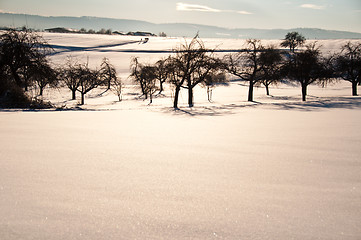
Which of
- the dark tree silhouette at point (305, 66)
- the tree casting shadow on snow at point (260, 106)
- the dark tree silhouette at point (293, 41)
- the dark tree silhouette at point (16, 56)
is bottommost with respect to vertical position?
the tree casting shadow on snow at point (260, 106)

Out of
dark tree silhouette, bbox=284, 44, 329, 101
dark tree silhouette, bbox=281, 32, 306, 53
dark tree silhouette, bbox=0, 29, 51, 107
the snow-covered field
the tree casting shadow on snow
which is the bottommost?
the snow-covered field

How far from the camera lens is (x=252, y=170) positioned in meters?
2.27

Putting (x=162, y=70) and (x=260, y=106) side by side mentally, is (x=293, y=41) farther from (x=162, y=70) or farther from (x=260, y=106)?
(x=260, y=106)

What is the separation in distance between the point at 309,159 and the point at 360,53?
111ft

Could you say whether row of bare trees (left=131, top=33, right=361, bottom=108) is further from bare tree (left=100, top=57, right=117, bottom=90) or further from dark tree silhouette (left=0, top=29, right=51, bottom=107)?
bare tree (left=100, top=57, right=117, bottom=90)

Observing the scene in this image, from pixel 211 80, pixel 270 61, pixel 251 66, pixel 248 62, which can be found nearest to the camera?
pixel 270 61

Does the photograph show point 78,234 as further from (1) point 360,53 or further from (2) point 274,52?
(1) point 360,53

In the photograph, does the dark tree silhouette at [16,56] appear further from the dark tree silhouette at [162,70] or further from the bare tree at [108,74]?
the bare tree at [108,74]

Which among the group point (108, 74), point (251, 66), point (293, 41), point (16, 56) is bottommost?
point (16, 56)

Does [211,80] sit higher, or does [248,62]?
[248,62]

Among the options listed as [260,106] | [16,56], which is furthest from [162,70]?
[260,106]

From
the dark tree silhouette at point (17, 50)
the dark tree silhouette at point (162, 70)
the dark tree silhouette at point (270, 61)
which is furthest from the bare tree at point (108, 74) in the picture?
the dark tree silhouette at point (17, 50)

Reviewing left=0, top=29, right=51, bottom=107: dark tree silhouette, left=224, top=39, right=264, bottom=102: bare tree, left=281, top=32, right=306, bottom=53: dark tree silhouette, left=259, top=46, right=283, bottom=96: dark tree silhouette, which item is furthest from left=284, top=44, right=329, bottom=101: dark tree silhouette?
left=281, top=32, right=306, bottom=53: dark tree silhouette

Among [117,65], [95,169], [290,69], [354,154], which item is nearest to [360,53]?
[290,69]
